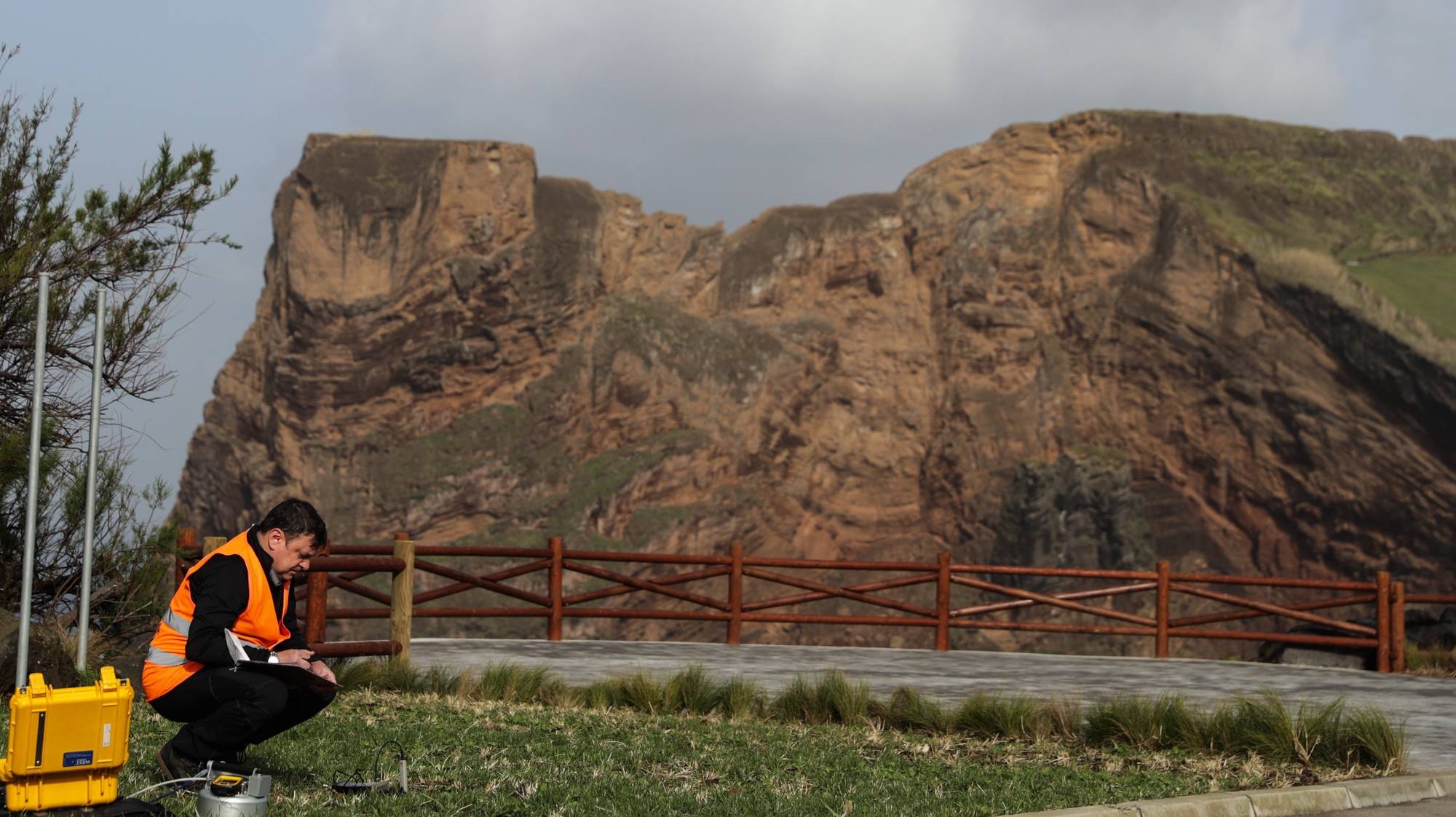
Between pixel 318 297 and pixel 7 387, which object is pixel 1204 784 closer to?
pixel 7 387

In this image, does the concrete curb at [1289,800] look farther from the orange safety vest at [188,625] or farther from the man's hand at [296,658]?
the orange safety vest at [188,625]

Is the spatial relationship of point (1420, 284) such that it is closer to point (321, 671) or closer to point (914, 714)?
point (914, 714)

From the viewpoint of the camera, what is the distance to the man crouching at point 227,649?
19.3ft

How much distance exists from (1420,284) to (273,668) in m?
77.4

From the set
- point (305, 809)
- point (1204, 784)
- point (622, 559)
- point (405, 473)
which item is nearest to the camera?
point (305, 809)

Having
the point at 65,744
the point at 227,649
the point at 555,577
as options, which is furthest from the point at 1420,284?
the point at 65,744

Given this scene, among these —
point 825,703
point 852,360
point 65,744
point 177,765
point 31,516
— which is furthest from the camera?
point 852,360

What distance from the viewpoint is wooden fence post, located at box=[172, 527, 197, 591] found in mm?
11531

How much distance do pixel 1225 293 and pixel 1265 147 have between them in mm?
11515

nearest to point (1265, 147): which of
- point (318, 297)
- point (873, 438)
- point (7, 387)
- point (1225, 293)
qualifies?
point (1225, 293)

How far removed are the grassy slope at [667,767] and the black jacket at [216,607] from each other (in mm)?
626

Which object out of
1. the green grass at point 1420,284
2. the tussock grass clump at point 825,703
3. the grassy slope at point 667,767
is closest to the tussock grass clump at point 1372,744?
the grassy slope at point 667,767

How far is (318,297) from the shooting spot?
259 feet

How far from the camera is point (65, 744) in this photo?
525cm
